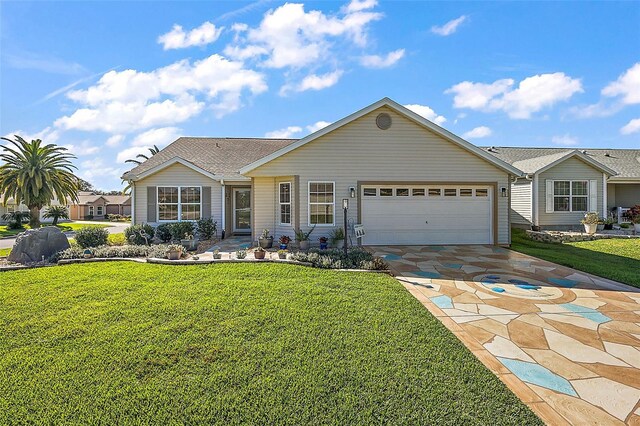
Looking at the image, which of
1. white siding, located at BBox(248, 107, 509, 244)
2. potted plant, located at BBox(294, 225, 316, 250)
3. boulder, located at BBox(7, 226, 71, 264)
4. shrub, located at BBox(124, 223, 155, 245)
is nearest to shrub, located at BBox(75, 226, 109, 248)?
boulder, located at BBox(7, 226, 71, 264)

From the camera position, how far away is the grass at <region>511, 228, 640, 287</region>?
311 inches

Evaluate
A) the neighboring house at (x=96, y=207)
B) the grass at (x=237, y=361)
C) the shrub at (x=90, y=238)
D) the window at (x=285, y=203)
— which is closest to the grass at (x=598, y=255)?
the grass at (x=237, y=361)

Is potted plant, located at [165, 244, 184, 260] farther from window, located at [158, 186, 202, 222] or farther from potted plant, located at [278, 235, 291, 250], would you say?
window, located at [158, 186, 202, 222]

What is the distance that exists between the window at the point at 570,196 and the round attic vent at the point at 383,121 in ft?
35.8

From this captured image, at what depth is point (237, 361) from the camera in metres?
3.60

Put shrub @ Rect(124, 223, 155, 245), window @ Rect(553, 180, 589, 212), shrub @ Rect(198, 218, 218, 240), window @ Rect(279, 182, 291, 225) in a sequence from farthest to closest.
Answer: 1. window @ Rect(553, 180, 589, 212)
2. shrub @ Rect(198, 218, 218, 240)
3. window @ Rect(279, 182, 291, 225)
4. shrub @ Rect(124, 223, 155, 245)

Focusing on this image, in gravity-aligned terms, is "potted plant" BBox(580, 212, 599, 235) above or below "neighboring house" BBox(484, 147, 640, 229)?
below

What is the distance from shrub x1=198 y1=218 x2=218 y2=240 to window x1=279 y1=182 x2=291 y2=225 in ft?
11.9

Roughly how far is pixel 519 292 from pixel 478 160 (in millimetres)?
7320

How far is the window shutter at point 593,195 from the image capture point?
16.4m

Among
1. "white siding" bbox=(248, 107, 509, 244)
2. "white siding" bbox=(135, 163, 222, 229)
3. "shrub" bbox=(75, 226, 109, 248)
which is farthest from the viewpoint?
"white siding" bbox=(135, 163, 222, 229)

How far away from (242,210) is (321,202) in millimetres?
5579

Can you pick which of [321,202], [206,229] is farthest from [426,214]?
[206,229]

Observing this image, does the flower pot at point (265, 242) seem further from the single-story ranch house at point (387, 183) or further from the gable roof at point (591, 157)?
the gable roof at point (591, 157)
